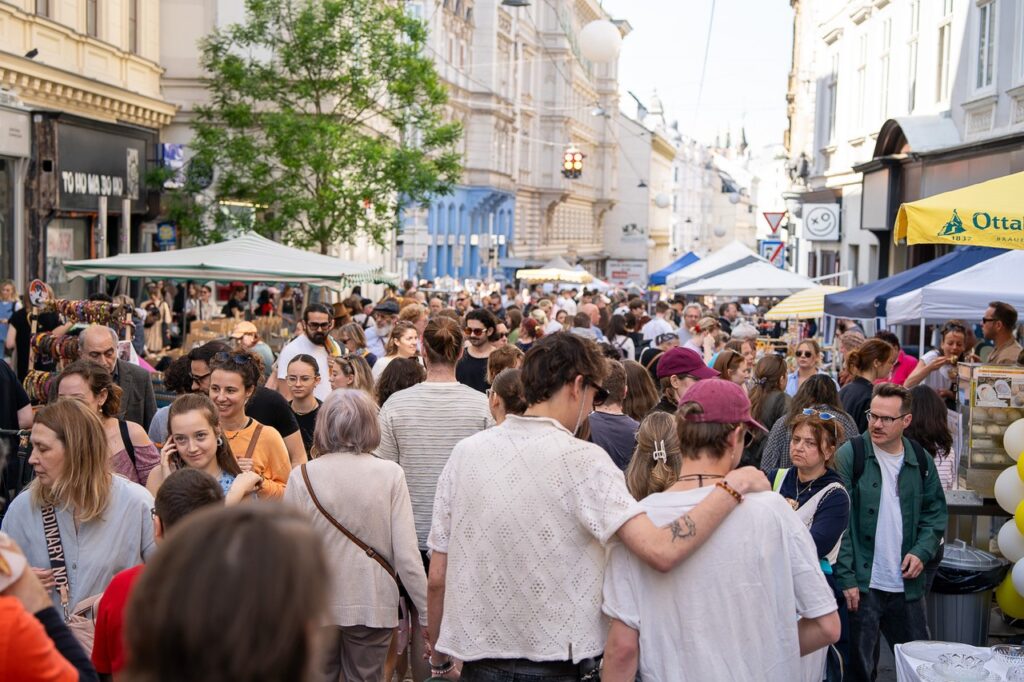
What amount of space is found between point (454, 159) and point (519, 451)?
20.8 metres

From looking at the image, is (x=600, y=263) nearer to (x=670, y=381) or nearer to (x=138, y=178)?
(x=138, y=178)

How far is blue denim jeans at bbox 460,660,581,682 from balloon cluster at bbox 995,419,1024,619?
4.14 m

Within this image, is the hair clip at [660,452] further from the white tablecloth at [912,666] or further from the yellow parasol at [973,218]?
the yellow parasol at [973,218]

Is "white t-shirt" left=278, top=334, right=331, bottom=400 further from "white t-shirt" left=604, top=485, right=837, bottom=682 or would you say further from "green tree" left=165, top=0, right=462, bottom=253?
"green tree" left=165, top=0, right=462, bottom=253

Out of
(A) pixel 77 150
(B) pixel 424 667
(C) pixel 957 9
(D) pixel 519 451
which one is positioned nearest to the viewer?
(D) pixel 519 451

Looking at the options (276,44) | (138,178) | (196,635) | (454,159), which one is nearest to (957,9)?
(454,159)

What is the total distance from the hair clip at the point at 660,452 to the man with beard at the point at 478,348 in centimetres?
456

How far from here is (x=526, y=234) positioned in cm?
7044

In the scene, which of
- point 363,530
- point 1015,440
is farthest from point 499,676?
point 1015,440

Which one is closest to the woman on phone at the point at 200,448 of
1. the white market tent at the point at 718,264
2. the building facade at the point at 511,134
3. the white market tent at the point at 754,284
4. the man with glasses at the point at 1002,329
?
the man with glasses at the point at 1002,329

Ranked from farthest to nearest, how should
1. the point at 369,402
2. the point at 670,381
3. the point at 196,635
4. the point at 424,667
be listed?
the point at 670,381 < the point at 424,667 < the point at 369,402 < the point at 196,635

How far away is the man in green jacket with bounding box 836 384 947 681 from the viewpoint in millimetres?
5969

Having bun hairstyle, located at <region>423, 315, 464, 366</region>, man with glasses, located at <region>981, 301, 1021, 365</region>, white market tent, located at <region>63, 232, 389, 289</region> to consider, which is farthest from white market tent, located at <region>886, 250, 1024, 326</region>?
white market tent, located at <region>63, 232, 389, 289</region>

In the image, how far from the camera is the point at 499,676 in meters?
3.92
